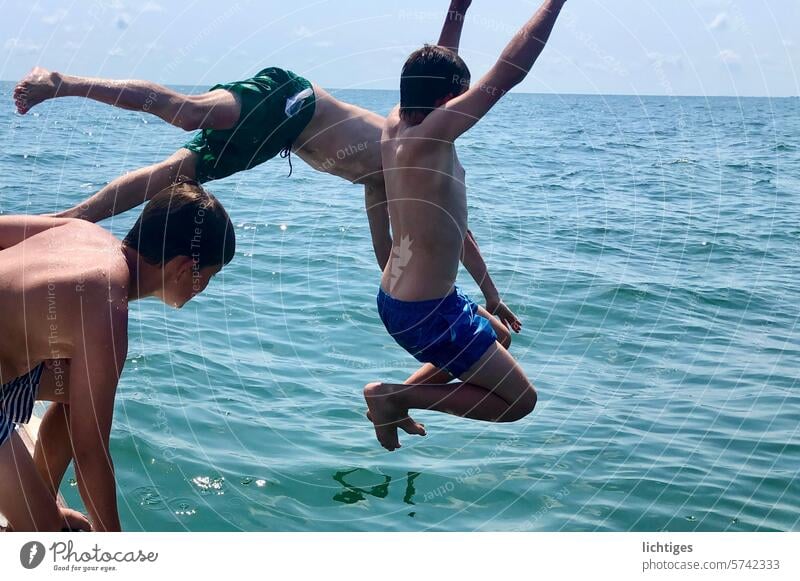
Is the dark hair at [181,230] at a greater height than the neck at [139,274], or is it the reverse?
the dark hair at [181,230]

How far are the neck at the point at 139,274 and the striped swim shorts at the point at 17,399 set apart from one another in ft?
2.38

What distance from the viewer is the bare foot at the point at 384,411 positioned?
650 cm

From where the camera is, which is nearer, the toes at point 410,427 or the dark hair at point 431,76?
the dark hair at point 431,76

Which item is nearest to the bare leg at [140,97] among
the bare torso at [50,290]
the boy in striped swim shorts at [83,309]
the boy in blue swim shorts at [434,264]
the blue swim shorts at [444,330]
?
the boy in striped swim shorts at [83,309]

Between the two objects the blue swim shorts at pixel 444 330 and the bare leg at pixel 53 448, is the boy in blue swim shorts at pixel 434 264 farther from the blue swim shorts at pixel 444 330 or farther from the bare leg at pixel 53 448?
the bare leg at pixel 53 448

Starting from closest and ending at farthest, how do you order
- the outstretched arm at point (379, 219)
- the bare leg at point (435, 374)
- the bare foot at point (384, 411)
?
1. the bare foot at point (384, 411)
2. the bare leg at point (435, 374)
3. the outstretched arm at point (379, 219)

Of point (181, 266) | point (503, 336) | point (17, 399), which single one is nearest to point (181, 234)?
point (181, 266)

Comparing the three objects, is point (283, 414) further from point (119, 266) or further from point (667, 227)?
point (667, 227)

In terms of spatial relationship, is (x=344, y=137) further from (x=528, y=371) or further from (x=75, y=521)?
(x=528, y=371)

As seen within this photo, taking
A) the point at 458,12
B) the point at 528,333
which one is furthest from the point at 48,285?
the point at 528,333

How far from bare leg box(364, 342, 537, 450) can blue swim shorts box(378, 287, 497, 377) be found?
0.08 metres

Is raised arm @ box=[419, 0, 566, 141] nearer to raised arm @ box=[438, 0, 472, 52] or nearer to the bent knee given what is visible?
raised arm @ box=[438, 0, 472, 52]
